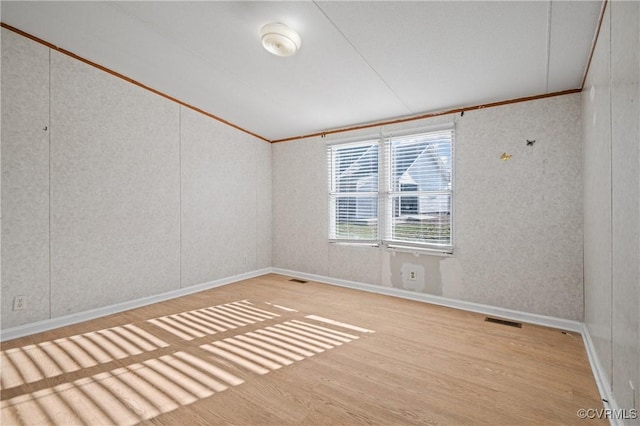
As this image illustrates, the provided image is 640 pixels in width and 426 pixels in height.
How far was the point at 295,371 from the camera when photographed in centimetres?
213

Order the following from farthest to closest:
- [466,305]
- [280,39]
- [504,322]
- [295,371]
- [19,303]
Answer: [466,305] < [504,322] < [19,303] < [280,39] < [295,371]

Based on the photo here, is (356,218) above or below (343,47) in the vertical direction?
below

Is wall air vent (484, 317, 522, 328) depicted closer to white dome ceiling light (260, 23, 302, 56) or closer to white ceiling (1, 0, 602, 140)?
white ceiling (1, 0, 602, 140)

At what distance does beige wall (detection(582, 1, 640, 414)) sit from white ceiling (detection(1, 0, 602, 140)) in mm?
393

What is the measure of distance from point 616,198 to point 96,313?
4.64 m

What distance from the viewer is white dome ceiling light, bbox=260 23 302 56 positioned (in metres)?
2.34

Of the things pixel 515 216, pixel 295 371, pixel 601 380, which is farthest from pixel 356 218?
pixel 601 380

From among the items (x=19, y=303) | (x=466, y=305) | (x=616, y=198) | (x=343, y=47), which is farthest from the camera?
(x=466, y=305)

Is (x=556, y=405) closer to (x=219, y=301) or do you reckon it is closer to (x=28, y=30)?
(x=219, y=301)

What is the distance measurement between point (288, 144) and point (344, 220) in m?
1.79

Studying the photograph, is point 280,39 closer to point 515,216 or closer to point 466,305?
point 515,216

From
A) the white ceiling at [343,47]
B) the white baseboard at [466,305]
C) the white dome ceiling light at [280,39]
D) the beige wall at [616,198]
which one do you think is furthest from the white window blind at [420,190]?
the white dome ceiling light at [280,39]

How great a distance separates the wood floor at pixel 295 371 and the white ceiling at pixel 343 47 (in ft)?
8.28

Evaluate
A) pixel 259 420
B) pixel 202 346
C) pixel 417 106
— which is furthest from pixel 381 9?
pixel 202 346
